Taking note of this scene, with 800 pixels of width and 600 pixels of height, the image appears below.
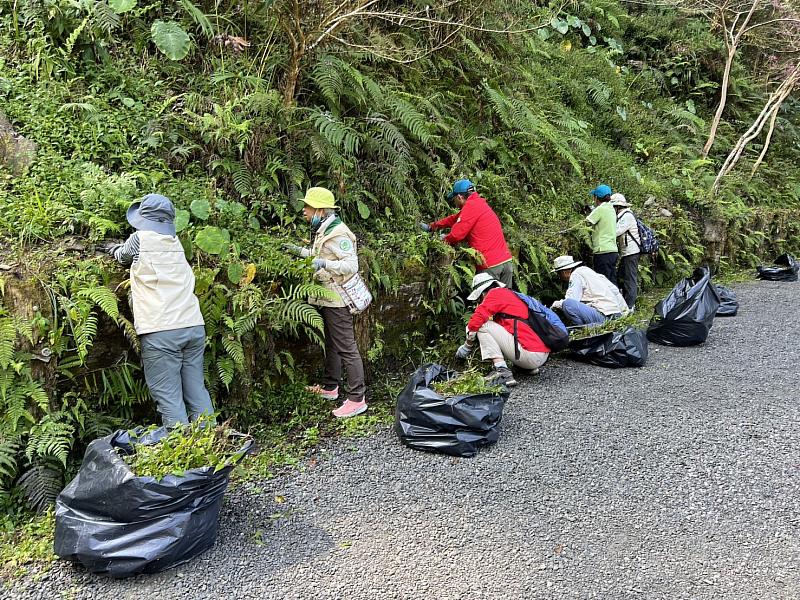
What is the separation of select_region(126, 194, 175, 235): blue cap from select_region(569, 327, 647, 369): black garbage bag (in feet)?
14.6

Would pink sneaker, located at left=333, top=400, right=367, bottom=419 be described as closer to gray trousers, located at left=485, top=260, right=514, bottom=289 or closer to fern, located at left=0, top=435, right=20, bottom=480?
fern, located at left=0, top=435, right=20, bottom=480

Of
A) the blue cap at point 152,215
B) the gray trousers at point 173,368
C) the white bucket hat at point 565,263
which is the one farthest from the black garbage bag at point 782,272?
the blue cap at point 152,215

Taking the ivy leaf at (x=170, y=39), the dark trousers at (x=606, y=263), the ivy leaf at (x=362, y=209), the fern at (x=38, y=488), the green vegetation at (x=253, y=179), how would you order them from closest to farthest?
1. the fern at (x=38, y=488)
2. the green vegetation at (x=253, y=179)
3. the ivy leaf at (x=170, y=39)
4. the ivy leaf at (x=362, y=209)
5. the dark trousers at (x=606, y=263)

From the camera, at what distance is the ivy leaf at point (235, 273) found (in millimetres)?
4938

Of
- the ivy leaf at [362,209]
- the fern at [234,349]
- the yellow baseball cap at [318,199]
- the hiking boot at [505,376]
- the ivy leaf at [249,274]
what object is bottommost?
the hiking boot at [505,376]

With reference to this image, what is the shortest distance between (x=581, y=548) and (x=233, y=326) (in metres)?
2.86

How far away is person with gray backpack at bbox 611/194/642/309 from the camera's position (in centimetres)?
873

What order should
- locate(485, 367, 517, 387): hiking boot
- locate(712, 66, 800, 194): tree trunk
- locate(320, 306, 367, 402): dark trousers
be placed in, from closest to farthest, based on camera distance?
1. locate(320, 306, 367, 402): dark trousers
2. locate(485, 367, 517, 387): hiking boot
3. locate(712, 66, 800, 194): tree trunk

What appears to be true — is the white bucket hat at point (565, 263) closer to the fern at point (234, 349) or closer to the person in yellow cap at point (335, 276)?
the person in yellow cap at point (335, 276)

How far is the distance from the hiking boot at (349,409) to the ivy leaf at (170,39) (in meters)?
4.06

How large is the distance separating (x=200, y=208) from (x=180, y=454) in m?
2.57

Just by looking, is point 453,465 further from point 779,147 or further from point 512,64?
point 779,147

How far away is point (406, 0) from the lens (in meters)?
8.77

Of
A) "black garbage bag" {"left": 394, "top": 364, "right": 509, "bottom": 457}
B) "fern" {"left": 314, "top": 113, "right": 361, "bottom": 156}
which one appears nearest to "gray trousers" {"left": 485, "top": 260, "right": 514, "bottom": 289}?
"fern" {"left": 314, "top": 113, "right": 361, "bottom": 156}
